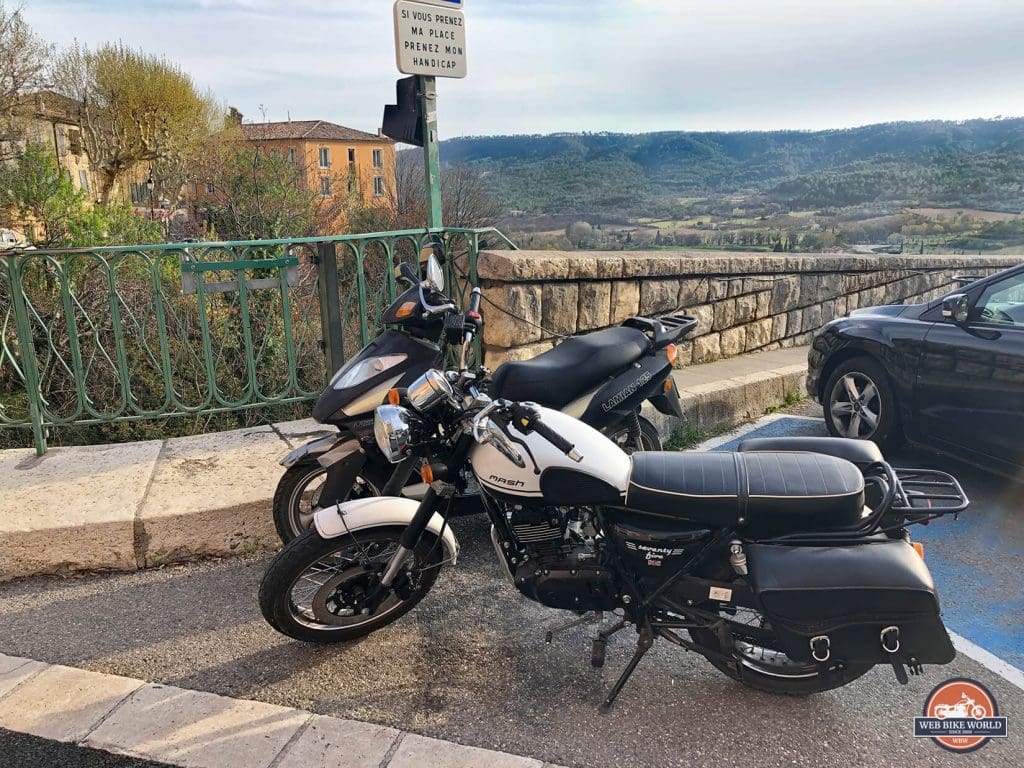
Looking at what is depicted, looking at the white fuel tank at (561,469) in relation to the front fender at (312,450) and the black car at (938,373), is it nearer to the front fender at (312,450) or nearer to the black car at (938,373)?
the front fender at (312,450)

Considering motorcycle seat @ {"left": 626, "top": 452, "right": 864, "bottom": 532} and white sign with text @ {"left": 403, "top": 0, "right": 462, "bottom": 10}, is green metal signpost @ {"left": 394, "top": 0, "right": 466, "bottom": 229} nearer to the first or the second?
white sign with text @ {"left": 403, "top": 0, "right": 462, "bottom": 10}

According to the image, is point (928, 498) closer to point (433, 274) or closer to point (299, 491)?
point (433, 274)

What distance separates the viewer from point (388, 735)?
7.83ft

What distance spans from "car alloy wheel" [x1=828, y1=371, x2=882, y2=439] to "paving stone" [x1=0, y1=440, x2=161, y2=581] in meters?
4.37

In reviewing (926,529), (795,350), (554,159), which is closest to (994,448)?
(926,529)

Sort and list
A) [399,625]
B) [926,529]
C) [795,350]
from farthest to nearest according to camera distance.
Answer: [795,350] < [926,529] < [399,625]

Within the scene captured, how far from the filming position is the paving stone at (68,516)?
3.48 metres

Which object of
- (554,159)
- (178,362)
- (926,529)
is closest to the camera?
(926,529)

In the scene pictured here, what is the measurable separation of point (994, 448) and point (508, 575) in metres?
3.10

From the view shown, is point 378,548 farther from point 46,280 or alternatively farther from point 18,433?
point 46,280

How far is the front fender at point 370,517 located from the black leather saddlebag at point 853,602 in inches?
44.4

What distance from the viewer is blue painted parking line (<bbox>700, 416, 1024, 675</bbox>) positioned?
3006mm

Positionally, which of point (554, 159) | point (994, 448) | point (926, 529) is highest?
point (554, 159)

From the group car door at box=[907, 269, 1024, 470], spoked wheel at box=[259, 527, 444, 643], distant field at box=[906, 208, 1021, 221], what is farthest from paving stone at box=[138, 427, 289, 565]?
distant field at box=[906, 208, 1021, 221]
